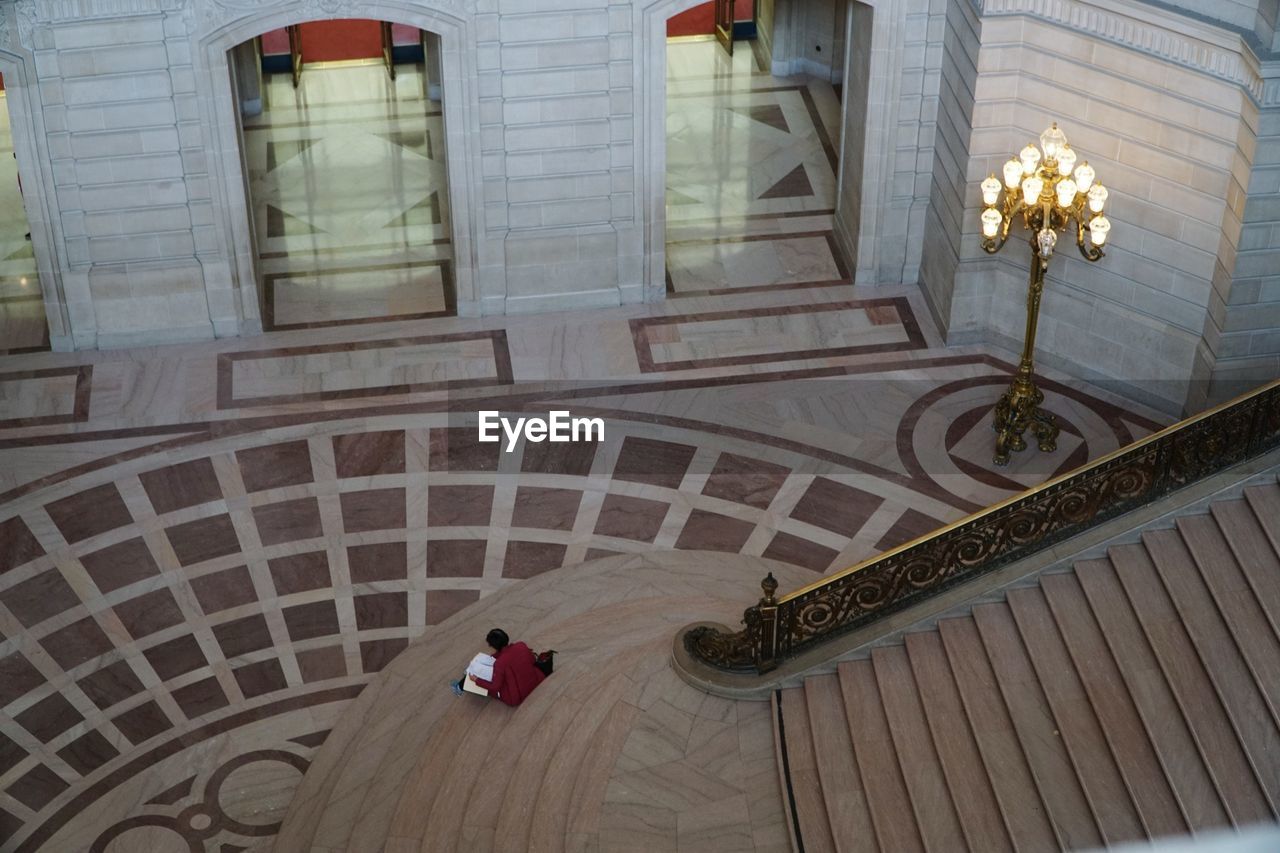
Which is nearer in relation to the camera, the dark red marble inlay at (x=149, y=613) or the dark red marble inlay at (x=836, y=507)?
the dark red marble inlay at (x=149, y=613)

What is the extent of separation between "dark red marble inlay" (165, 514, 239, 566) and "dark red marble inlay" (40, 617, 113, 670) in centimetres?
84

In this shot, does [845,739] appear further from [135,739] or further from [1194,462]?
[135,739]

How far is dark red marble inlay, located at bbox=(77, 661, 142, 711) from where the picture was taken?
35.9 feet

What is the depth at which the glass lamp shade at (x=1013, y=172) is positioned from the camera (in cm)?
1169

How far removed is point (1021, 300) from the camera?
45.3 ft

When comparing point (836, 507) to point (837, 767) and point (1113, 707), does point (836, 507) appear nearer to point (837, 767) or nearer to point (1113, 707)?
point (837, 767)

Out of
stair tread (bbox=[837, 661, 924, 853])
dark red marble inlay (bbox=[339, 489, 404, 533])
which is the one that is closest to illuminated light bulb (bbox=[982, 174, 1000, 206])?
stair tread (bbox=[837, 661, 924, 853])

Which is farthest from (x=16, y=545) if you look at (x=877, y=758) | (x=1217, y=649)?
(x=1217, y=649)

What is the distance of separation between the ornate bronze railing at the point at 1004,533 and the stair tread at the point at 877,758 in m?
0.32

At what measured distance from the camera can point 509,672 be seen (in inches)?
400

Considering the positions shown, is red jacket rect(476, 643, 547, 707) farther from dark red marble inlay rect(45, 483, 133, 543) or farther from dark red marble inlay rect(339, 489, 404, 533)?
dark red marble inlay rect(45, 483, 133, 543)

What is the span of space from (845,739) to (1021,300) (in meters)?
5.29

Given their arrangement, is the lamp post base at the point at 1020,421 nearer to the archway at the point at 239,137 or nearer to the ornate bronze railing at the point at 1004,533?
the ornate bronze railing at the point at 1004,533

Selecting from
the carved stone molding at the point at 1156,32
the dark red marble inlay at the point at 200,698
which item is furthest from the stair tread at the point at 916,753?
the carved stone molding at the point at 1156,32
